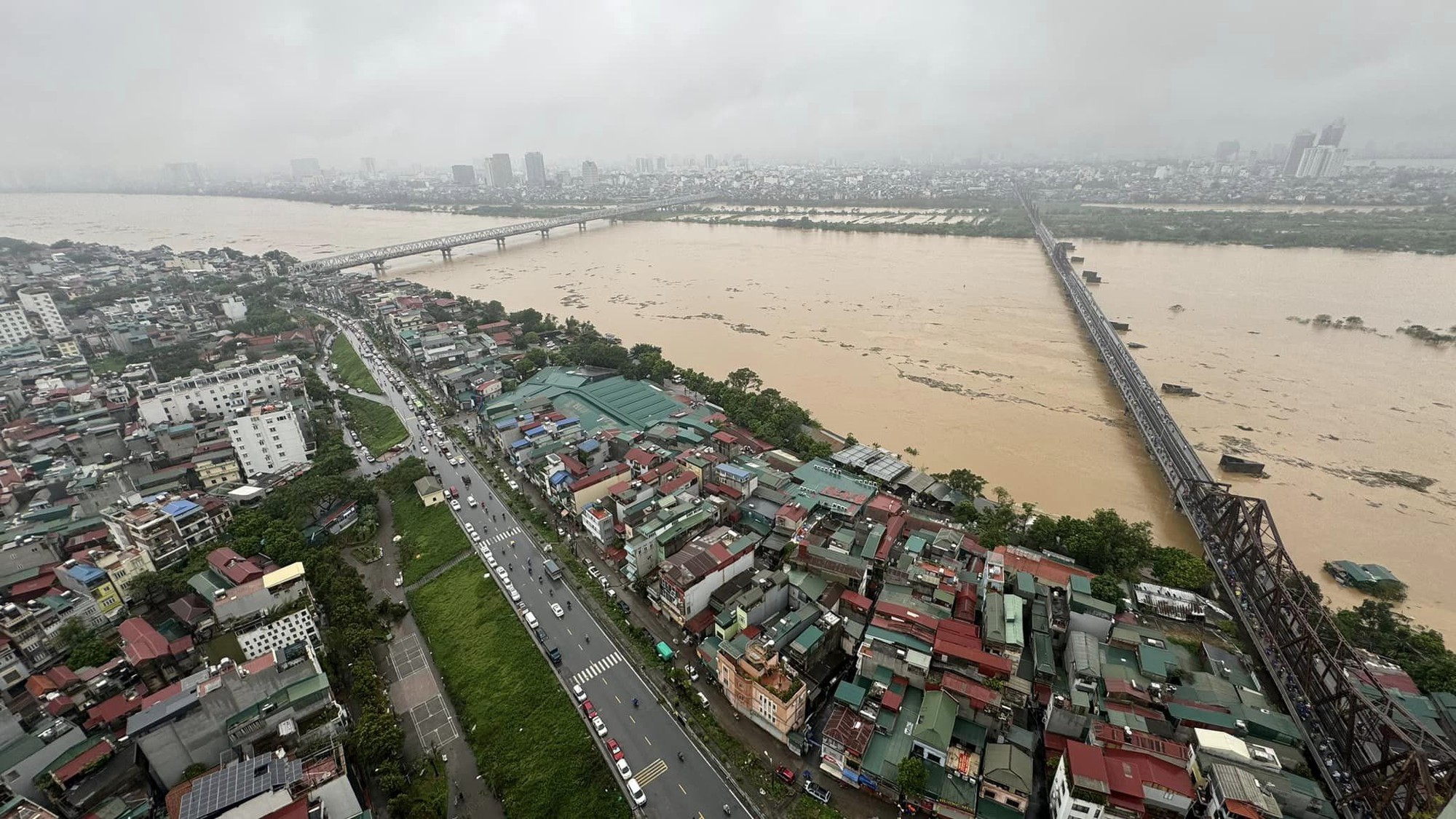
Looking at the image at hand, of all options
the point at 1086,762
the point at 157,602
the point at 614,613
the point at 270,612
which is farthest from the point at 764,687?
the point at 157,602

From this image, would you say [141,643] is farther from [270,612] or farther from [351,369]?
[351,369]

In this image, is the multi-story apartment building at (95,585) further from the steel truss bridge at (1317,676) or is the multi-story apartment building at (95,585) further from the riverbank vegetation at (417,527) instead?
the steel truss bridge at (1317,676)

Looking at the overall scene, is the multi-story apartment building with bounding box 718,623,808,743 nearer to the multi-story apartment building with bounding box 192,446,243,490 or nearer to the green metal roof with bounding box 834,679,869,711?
the green metal roof with bounding box 834,679,869,711

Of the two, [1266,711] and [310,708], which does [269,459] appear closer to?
[310,708]

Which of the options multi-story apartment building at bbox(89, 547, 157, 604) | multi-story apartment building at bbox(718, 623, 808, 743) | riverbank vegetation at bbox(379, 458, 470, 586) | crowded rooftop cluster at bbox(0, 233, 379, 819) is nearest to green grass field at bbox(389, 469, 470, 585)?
riverbank vegetation at bbox(379, 458, 470, 586)

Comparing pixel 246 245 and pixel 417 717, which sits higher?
pixel 246 245

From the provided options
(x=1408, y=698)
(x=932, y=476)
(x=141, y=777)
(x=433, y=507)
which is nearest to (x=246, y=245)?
(x=433, y=507)

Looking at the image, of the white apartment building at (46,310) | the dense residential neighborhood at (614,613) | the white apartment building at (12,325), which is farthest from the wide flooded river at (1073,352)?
the white apartment building at (12,325)
